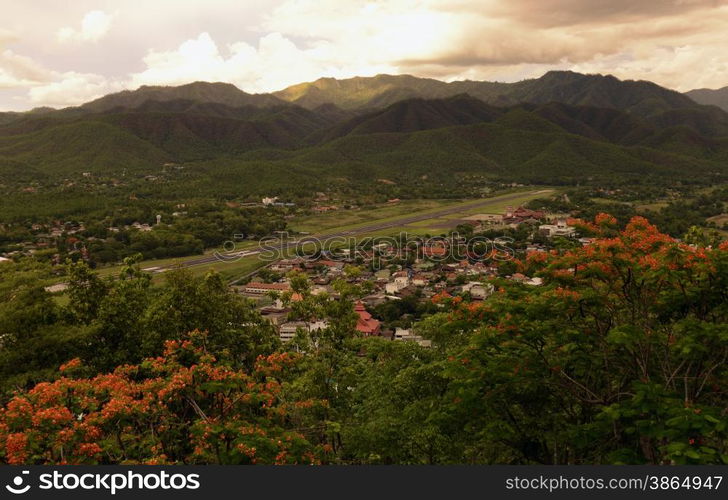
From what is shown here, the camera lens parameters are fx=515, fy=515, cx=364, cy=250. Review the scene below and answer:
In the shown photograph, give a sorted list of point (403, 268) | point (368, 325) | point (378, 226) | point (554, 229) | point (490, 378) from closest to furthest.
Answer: point (490, 378), point (368, 325), point (403, 268), point (554, 229), point (378, 226)

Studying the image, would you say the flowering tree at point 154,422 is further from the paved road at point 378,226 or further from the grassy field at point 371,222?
the grassy field at point 371,222

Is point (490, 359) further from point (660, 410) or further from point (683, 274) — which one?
point (683, 274)

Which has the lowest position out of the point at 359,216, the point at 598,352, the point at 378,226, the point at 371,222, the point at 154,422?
the point at 378,226

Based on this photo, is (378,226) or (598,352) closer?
(598,352)

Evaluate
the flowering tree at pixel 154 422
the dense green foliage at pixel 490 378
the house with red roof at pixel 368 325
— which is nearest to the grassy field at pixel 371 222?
the house with red roof at pixel 368 325

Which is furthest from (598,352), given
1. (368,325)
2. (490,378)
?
(368,325)

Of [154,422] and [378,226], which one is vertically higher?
[154,422]

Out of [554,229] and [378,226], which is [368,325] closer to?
[554,229]

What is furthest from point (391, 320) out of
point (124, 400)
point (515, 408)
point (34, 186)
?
point (34, 186)

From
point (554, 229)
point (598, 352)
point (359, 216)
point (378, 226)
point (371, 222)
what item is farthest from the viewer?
point (359, 216)

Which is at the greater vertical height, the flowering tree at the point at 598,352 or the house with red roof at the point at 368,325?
the flowering tree at the point at 598,352
